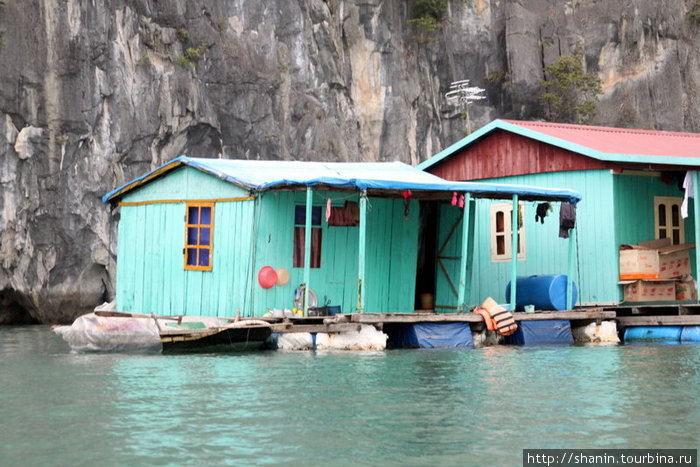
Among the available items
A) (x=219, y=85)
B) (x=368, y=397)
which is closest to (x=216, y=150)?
(x=219, y=85)

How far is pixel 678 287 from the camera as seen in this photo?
2128 cm

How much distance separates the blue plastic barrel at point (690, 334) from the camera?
1941cm

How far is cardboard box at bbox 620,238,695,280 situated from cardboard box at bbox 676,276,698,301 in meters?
0.19

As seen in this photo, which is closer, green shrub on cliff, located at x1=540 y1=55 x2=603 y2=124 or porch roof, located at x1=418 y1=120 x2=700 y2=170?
porch roof, located at x1=418 y1=120 x2=700 y2=170

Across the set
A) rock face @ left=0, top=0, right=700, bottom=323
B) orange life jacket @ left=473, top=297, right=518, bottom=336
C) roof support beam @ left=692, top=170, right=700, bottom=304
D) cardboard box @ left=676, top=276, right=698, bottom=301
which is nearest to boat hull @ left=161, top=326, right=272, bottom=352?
orange life jacket @ left=473, top=297, right=518, bottom=336

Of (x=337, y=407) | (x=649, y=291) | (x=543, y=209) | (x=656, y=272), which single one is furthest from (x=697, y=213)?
(x=337, y=407)

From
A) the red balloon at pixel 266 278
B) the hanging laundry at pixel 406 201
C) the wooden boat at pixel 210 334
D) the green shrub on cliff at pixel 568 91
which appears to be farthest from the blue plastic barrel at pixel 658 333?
the green shrub on cliff at pixel 568 91

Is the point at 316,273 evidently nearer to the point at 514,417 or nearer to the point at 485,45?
the point at 514,417

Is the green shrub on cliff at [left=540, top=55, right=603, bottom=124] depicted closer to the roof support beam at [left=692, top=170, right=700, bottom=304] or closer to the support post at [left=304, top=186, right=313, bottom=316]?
the roof support beam at [left=692, top=170, right=700, bottom=304]

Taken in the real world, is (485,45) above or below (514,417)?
above

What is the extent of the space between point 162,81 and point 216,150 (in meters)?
3.43

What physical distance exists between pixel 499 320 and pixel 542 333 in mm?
1309

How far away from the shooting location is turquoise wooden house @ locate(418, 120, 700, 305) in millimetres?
20828

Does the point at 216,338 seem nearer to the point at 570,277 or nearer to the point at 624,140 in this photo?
the point at 570,277
